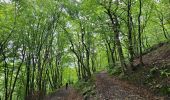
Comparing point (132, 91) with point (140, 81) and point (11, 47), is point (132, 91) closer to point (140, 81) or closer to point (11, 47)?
point (140, 81)

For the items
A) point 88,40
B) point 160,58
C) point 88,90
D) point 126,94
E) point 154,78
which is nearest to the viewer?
point 126,94

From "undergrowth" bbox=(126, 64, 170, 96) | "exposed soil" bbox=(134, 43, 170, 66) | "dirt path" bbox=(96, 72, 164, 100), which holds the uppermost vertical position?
"exposed soil" bbox=(134, 43, 170, 66)

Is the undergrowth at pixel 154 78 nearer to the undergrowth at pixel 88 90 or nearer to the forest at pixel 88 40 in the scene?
the forest at pixel 88 40

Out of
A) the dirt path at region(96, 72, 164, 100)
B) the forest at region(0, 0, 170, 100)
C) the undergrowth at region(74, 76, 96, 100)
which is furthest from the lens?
the undergrowth at region(74, 76, 96, 100)

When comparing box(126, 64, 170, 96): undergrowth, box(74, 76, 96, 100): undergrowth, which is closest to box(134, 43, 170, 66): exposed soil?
box(126, 64, 170, 96): undergrowth

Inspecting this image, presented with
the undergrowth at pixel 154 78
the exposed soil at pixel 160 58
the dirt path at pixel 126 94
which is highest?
the exposed soil at pixel 160 58

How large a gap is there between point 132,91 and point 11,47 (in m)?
14.8

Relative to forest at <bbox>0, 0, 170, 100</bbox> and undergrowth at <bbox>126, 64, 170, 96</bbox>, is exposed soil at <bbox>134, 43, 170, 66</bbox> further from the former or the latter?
undergrowth at <bbox>126, 64, 170, 96</bbox>

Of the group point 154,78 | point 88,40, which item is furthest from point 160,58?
point 88,40

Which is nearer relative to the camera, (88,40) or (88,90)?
(88,90)

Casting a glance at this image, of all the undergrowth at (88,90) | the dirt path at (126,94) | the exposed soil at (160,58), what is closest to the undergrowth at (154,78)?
the dirt path at (126,94)

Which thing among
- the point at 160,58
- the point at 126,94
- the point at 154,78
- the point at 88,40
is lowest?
the point at 126,94

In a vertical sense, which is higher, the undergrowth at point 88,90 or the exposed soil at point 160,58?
the exposed soil at point 160,58

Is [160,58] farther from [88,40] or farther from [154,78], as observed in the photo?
[88,40]
